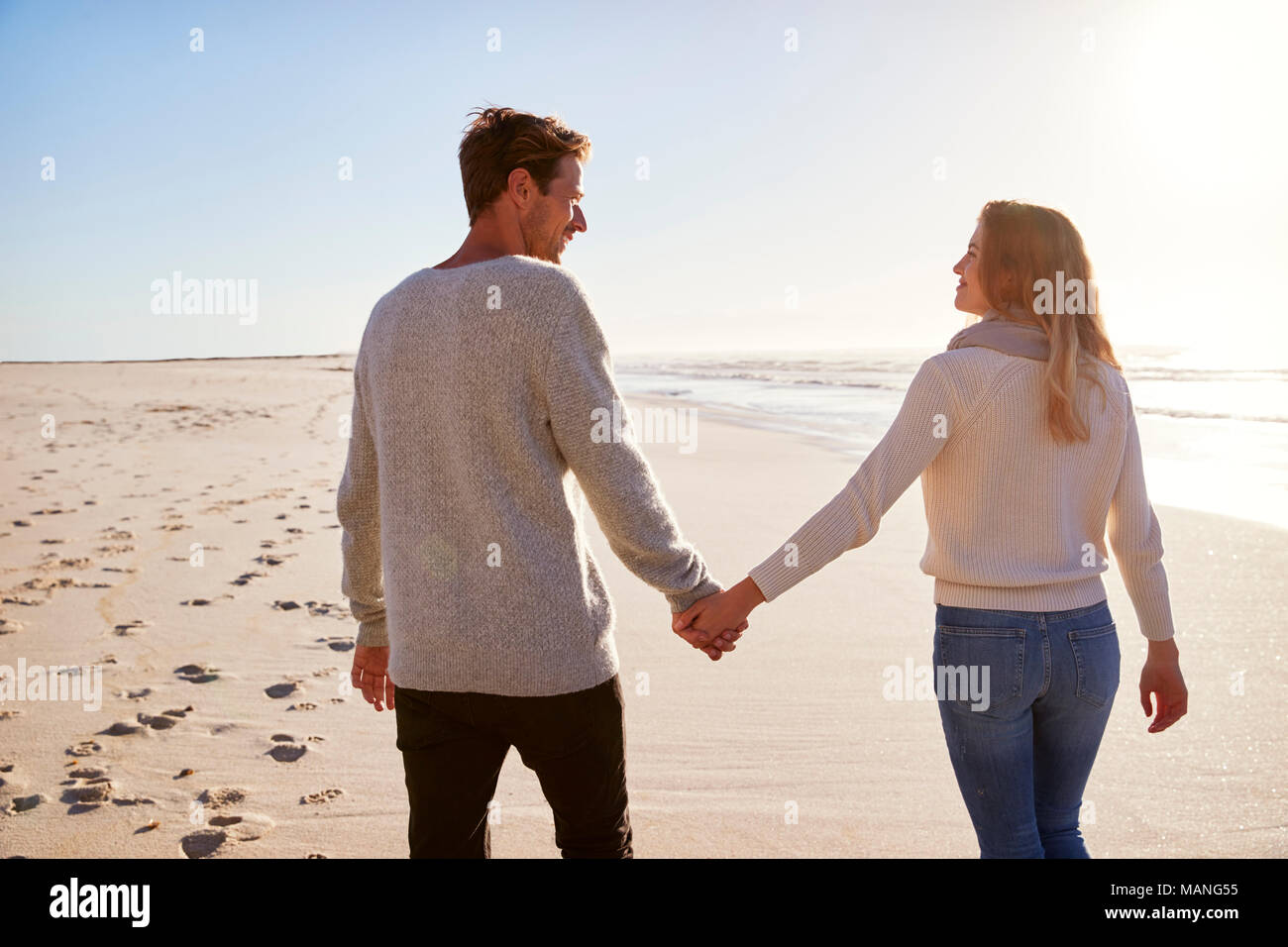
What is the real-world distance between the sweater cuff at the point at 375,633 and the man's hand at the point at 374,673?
16 mm

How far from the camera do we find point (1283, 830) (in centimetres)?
315

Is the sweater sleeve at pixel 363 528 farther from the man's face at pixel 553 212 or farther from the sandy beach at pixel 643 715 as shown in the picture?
the sandy beach at pixel 643 715

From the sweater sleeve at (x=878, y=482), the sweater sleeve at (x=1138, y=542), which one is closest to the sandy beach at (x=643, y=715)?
the sweater sleeve at (x=1138, y=542)

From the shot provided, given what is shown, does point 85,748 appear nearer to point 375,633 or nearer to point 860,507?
point 375,633

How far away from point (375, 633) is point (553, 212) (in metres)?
1.11

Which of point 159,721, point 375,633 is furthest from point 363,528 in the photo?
point 159,721

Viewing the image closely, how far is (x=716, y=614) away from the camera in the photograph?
221 cm

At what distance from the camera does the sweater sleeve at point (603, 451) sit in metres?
1.79

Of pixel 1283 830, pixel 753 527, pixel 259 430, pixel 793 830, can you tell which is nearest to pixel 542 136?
pixel 793 830

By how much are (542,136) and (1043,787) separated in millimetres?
1786

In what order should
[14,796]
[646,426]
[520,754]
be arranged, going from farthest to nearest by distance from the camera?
[646,426]
[14,796]
[520,754]

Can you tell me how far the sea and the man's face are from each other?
1.79 m

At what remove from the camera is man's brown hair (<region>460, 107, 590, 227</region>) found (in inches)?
75.7
